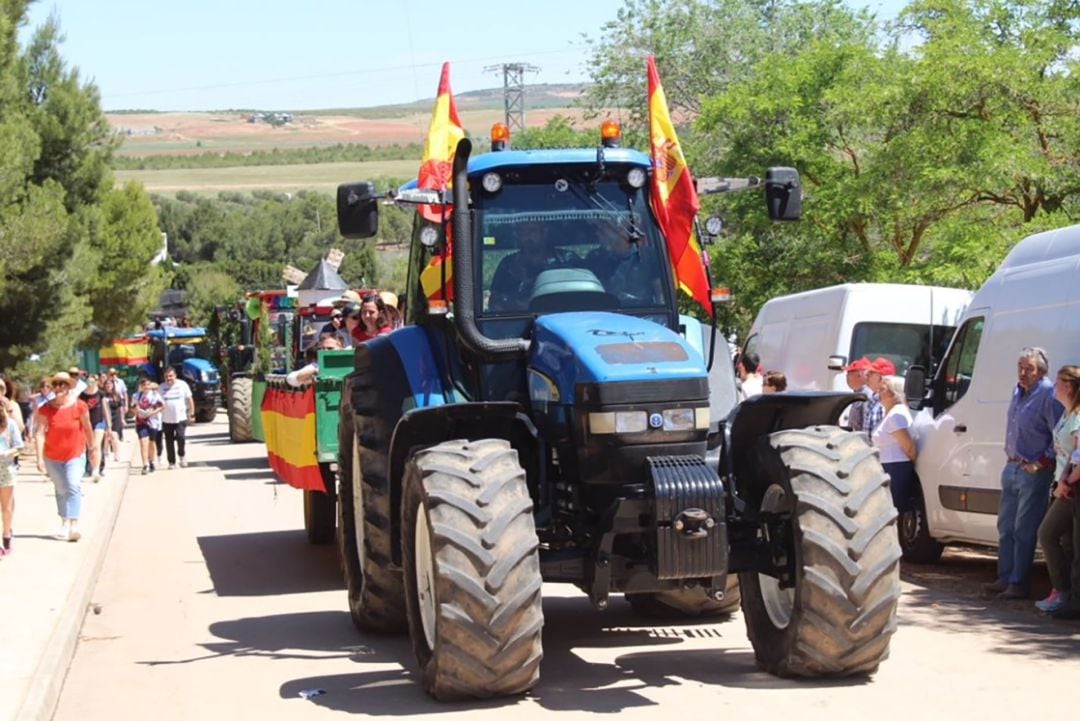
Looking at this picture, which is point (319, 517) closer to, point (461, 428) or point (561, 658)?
point (561, 658)

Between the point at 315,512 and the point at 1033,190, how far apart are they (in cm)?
1059

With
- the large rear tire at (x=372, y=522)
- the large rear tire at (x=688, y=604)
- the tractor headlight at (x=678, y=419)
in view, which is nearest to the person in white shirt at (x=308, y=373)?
the large rear tire at (x=372, y=522)

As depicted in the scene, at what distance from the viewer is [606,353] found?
8.61 metres

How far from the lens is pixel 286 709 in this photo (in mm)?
8664

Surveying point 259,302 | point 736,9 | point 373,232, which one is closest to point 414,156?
point 736,9

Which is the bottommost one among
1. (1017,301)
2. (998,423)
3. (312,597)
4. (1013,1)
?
(312,597)

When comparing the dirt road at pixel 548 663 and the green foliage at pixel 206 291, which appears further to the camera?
the green foliage at pixel 206 291

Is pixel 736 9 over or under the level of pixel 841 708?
over

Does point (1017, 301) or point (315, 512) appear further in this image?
point (315, 512)

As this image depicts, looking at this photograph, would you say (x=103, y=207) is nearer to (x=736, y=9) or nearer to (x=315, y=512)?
(x=736, y=9)

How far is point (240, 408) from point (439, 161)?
23951mm

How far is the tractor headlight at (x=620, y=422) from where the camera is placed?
8.44 metres

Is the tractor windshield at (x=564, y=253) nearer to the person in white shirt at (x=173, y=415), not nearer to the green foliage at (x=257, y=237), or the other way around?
the person in white shirt at (x=173, y=415)

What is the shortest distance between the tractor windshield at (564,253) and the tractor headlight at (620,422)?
130cm
